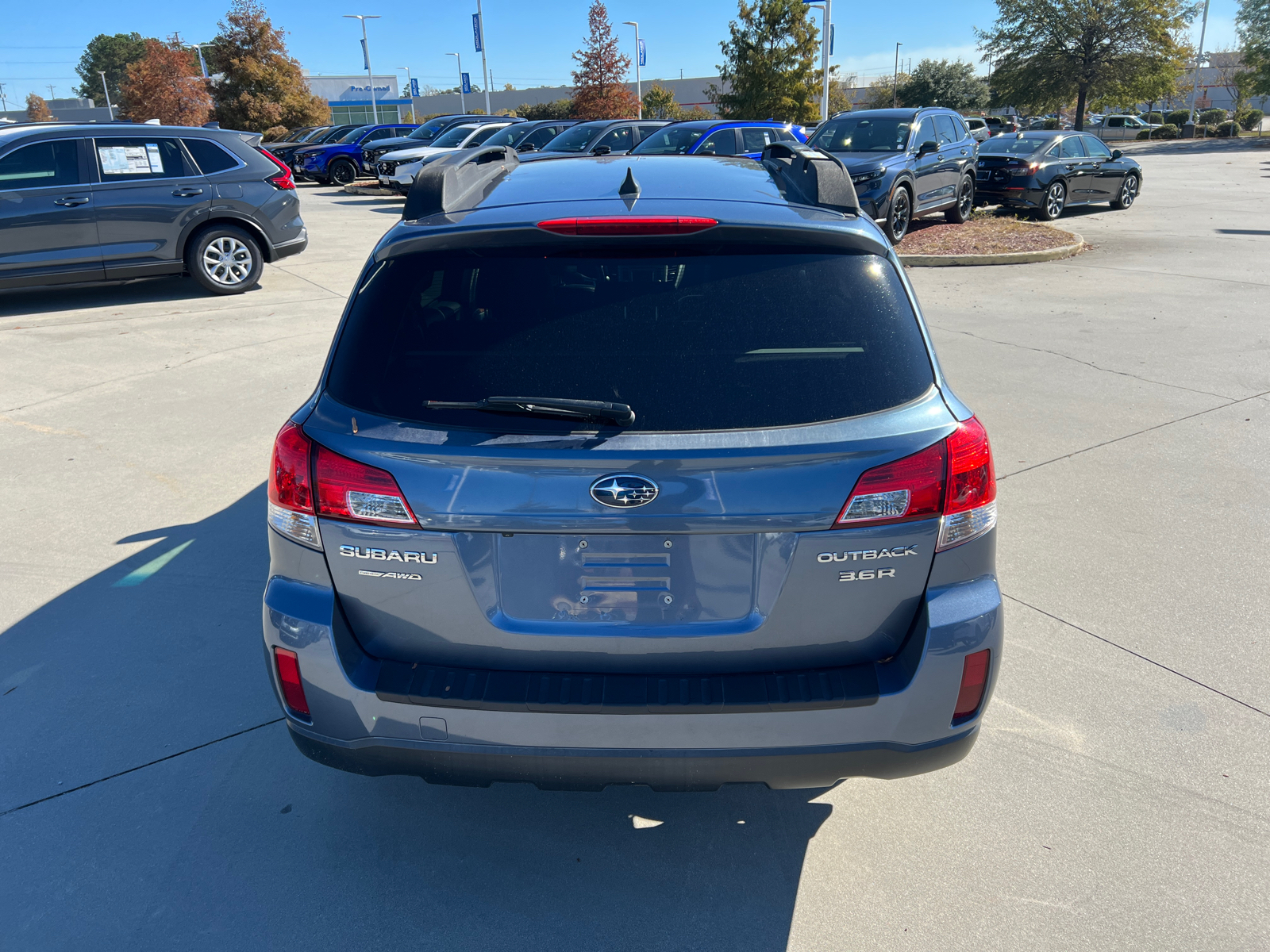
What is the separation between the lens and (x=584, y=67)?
42.7 meters

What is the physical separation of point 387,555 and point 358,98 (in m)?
103

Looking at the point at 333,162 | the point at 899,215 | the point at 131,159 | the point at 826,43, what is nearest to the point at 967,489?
the point at 131,159

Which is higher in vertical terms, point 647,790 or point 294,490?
point 294,490

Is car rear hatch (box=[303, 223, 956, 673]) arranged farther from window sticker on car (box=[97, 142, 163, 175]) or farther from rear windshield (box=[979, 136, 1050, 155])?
rear windshield (box=[979, 136, 1050, 155])

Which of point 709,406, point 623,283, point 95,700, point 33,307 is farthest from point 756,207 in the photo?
point 33,307

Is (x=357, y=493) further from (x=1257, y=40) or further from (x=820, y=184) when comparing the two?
(x=1257, y=40)

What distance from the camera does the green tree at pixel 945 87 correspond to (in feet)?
221

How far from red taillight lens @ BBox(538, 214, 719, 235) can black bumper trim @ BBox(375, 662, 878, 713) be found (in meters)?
1.13

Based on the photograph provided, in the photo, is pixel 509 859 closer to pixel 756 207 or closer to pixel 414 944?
pixel 414 944

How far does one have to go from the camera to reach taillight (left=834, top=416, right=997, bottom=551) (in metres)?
2.20

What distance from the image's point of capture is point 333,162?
26.9 metres

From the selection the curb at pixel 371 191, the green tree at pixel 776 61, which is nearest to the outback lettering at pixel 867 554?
the curb at pixel 371 191

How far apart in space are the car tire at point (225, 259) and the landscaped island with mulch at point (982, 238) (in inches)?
348

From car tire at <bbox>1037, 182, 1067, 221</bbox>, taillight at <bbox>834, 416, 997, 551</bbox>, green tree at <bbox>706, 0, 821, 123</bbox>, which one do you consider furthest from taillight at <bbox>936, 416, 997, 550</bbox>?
green tree at <bbox>706, 0, 821, 123</bbox>
